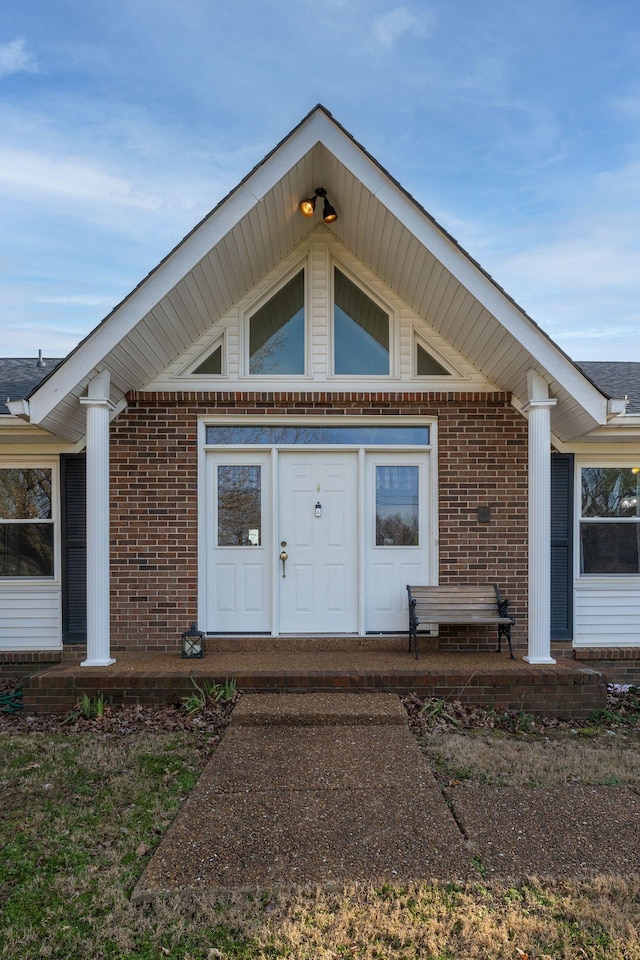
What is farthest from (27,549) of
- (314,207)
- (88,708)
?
(314,207)

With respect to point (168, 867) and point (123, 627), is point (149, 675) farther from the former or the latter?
point (168, 867)

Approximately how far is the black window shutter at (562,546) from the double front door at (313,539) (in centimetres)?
149

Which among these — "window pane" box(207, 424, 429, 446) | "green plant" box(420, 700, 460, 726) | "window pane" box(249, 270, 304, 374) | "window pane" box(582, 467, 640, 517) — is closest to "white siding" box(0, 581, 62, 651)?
"window pane" box(207, 424, 429, 446)

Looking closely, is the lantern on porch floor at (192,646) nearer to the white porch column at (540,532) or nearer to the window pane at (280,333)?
the window pane at (280,333)

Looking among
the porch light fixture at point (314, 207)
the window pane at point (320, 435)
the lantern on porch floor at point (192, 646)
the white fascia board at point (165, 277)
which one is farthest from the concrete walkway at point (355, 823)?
the porch light fixture at point (314, 207)

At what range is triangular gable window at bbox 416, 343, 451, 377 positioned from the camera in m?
6.37

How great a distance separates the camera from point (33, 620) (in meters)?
6.52

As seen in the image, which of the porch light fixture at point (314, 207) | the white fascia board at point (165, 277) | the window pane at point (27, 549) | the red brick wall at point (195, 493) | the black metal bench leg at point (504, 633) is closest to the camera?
the white fascia board at point (165, 277)

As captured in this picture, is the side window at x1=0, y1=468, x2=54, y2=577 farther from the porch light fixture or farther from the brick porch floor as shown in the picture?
the porch light fixture

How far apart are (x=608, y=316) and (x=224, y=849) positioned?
20.3 meters

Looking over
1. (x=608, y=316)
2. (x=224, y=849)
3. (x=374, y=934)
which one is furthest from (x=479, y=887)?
(x=608, y=316)

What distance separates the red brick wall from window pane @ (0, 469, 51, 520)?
0.99 metres

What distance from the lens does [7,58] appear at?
952cm

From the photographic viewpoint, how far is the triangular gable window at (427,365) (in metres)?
6.37
